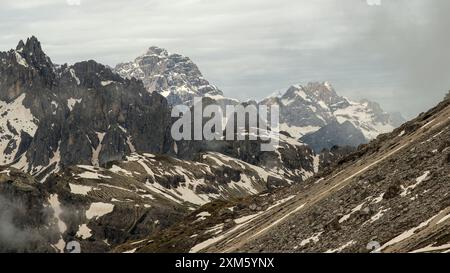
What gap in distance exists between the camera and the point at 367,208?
78625mm

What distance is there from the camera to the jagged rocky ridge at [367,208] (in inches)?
2618

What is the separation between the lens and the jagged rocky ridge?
66.5 meters

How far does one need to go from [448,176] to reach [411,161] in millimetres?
11753

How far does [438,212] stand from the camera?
65.4m

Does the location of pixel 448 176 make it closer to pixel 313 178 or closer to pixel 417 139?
pixel 417 139

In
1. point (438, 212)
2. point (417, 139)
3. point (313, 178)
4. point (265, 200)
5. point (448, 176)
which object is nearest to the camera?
point (438, 212)
